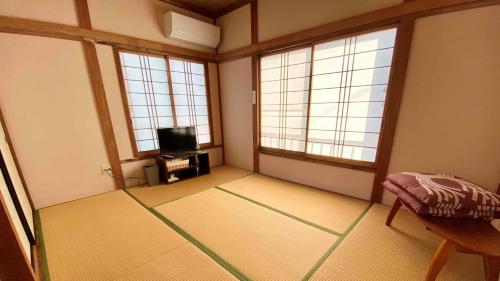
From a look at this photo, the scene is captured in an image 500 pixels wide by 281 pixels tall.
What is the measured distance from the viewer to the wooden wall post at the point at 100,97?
7.70 ft

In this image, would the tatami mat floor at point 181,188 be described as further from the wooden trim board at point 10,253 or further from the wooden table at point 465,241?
the wooden table at point 465,241

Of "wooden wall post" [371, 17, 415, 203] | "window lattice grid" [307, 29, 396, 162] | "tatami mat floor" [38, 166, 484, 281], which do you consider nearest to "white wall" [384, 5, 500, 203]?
"wooden wall post" [371, 17, 415, 203]

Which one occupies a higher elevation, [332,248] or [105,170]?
[105,170]

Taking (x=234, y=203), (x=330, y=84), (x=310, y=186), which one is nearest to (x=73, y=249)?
(x=234, y=203)

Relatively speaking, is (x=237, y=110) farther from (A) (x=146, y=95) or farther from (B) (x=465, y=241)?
(B) (x=465, y=241)

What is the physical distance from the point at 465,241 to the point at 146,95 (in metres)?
3.82

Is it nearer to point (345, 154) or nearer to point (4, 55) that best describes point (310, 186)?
point (345, 154)

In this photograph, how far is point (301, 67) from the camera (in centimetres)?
280

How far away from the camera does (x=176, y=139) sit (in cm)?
317

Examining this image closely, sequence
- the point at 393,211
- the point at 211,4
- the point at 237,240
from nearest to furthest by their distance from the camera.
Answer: the point at 237,240
the point at 393,211
the point at 211,4

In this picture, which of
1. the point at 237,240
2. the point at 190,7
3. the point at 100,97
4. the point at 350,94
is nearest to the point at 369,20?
the point at 350,94

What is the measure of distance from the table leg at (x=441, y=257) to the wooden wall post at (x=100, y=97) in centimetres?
360

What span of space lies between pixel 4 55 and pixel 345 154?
13.6ft

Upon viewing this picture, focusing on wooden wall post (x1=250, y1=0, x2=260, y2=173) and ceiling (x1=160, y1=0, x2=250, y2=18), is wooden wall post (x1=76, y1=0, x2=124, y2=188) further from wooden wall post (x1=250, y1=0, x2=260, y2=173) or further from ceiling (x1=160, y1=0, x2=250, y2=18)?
wooden wall post (x1=250, y1=0, x2=260, y2=173)
